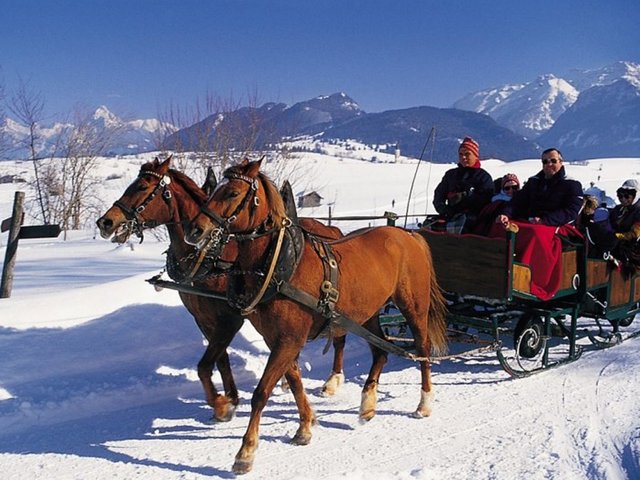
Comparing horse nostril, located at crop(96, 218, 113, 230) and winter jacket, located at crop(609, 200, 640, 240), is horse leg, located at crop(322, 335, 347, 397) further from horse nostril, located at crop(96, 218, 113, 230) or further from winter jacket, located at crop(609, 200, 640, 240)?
winter jacket, located at crop(609, 200, 640, 240)

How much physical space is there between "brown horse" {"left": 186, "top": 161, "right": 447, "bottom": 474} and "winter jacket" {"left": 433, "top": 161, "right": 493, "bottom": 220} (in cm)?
196

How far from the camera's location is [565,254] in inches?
244

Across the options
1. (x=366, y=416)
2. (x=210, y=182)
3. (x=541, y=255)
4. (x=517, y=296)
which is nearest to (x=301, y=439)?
(x=366, y=416)

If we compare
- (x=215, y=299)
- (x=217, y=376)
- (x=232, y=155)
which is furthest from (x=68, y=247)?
(x=215, y=299)

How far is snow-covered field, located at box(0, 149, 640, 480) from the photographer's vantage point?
3969 millimetres

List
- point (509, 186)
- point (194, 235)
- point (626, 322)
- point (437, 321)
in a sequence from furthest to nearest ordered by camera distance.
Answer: point (626, 322)
point (509, 186)
point (437, 321)
point (194, 235)

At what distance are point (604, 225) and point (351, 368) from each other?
343cm

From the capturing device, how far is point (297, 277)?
410cm

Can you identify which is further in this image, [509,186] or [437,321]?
[509,186]

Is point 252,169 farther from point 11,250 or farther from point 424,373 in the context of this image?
point 11,250

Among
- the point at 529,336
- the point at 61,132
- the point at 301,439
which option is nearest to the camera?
the point at 301,439

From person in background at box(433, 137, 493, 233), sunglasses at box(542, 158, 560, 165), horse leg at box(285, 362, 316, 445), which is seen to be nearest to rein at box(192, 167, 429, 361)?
horse leg at box(285, 362, 316, 445)

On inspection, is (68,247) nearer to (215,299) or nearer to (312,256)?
(215,299)

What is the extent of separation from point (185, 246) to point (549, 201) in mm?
3940
